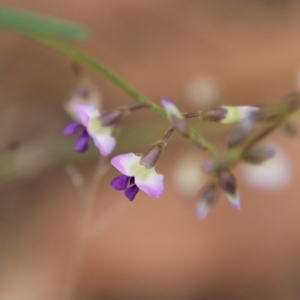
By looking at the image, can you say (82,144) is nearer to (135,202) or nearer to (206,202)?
(206,202)

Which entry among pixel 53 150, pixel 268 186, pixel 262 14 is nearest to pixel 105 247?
pixel 53 150

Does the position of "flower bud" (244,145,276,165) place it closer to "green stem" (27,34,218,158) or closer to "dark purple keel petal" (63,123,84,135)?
"green stem" (27,34,218,158)

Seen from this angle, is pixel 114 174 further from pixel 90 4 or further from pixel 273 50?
pixel 273 50

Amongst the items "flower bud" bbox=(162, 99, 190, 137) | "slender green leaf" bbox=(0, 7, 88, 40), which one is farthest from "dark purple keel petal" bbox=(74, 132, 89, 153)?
"slender green leaf" bbox=(0, 7, 88, 40)

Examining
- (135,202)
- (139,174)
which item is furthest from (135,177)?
(135,202)

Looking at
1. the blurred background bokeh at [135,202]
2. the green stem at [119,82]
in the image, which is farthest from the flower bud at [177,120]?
the blurred background bokeh at [135,202]
